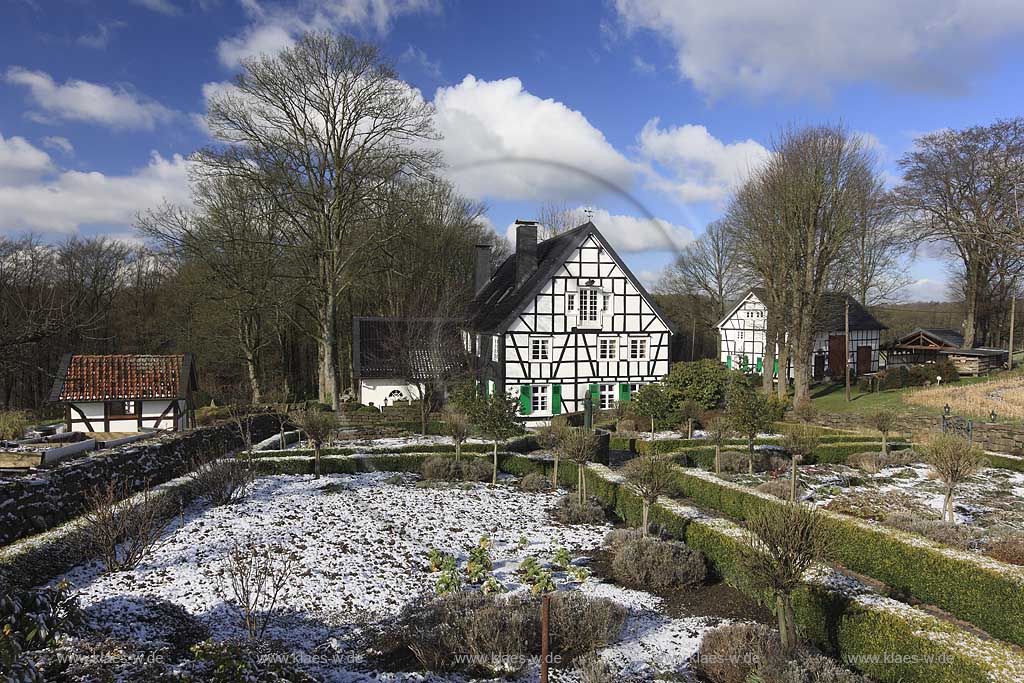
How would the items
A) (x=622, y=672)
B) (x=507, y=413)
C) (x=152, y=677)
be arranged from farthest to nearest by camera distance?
(x=507, y=413) < (x=622, y=672) < (x=152, y=677)

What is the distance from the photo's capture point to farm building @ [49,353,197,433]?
829 inches

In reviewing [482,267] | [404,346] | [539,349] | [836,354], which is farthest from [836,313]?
[404,346]

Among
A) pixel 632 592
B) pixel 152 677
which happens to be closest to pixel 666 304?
pixel 632 592

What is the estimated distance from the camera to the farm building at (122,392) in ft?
69.1

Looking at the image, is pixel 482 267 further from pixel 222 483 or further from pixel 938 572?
pixel 938 572

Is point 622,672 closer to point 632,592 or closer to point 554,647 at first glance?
point 554,647

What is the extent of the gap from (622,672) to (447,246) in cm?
3609

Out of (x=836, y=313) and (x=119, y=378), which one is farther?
(x=836, y=313)

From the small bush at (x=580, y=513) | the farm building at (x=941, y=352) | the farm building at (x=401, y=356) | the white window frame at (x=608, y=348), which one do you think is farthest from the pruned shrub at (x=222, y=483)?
the farm building at (x=941, y=352)

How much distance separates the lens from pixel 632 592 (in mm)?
10008

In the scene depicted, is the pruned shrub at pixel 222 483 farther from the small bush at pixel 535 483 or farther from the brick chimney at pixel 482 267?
the brick chimney at pixel 482 267

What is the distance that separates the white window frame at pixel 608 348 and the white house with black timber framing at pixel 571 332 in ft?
0.16

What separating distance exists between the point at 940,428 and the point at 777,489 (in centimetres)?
1001

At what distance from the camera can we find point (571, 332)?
29859 millimetres
